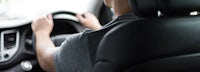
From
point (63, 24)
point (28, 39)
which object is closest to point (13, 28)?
point (28, 39)

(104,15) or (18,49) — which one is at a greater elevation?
(104,15)

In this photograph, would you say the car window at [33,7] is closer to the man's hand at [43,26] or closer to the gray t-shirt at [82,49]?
the man's hand at [43,26]

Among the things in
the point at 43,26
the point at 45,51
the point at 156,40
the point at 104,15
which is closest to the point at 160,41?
the point at 156,40

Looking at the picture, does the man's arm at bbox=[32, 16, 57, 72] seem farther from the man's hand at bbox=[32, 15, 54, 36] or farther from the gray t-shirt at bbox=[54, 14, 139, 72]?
the gray t-shirt at bbox=[54, 14, 139, 72]

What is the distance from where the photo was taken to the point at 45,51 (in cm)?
176

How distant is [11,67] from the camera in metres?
2.07

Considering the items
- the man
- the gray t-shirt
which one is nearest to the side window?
the man

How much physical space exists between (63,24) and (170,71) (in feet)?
3.37

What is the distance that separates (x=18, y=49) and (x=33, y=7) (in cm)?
36

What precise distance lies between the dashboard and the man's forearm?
135mm

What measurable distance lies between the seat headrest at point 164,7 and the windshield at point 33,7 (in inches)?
40.1

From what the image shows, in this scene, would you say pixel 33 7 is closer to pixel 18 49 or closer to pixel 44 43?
pixel 18 49

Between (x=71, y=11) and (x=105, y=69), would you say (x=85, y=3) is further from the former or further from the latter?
(x=105, y=69)

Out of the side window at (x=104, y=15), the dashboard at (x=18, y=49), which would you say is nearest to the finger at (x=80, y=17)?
the dashboard at (x=18, y=49)
